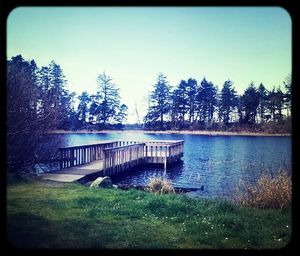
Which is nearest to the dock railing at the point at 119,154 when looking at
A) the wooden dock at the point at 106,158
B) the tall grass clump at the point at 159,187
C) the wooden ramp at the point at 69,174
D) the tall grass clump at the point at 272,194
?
the wooden dock at the point at 106,158

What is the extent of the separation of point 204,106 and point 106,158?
2387 cm

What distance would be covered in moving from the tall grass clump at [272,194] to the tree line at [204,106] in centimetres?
2378

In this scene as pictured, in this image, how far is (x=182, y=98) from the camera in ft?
113

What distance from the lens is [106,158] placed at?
40.0ft

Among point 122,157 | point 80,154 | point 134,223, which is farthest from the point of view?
point 122,157

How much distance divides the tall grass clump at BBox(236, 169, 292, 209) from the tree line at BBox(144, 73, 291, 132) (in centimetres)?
2378

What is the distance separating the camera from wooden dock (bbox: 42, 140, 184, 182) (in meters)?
10.3

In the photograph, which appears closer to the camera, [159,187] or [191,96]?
[159,187]

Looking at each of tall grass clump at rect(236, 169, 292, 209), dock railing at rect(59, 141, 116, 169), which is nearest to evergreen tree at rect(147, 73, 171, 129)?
dock railing at rect(59, 141, 116, 169)

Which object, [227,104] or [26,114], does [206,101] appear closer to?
[227,104]

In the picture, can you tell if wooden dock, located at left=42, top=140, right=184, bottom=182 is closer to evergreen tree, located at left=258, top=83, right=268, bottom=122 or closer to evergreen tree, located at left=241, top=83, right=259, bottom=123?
evergreen tree, located at left=258, top=83, right=268, bottom=122

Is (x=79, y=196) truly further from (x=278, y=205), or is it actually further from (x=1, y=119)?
(x=278, y=205)

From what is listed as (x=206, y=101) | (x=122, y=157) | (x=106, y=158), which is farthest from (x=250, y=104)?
(x=106, y=158)
